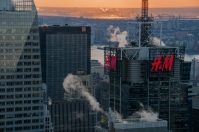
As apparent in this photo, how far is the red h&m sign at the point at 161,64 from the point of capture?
43438 mm

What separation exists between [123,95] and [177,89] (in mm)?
3262

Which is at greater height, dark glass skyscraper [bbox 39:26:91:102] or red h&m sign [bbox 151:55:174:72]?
red h&m sign [bbox 151:55:174:72]

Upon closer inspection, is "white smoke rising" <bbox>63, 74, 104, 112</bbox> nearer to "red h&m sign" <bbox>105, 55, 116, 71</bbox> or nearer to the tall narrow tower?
"red h&m sign" <bbox>105, 55, 116, 71</bbox>

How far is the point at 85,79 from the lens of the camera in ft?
228

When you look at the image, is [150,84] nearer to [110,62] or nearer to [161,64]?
[161,64]

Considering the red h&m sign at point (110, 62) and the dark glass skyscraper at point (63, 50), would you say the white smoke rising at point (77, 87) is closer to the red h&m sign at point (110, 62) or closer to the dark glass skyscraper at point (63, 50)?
the dark glass skyscraper at point (63, 50)

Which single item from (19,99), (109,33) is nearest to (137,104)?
(19,99)

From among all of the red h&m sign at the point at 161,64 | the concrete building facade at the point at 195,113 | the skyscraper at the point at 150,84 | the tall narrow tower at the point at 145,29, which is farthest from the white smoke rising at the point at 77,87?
the red h&m sign at the point at 161,64

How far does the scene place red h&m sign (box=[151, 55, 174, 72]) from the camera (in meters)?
43.4

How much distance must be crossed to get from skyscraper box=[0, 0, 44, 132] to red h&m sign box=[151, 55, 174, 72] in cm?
771

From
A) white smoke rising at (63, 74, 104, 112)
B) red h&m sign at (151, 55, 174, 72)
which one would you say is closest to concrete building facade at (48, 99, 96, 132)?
white smoke rising at (63, 74, 104, 112)

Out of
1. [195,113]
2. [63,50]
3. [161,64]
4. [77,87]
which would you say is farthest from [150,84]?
[63,50]

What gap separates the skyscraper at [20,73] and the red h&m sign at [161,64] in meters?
7.71

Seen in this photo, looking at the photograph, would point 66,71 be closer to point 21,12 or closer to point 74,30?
point 74,30
